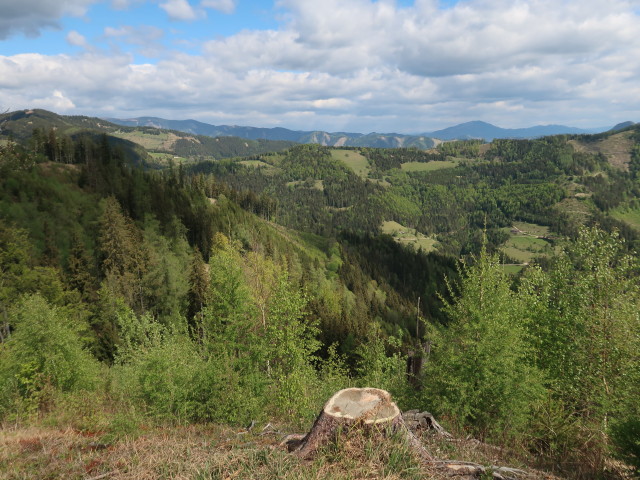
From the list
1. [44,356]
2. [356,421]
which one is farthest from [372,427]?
[44,356]

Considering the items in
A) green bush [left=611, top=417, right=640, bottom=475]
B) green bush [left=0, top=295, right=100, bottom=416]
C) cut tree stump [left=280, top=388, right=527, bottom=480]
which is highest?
cut tree stump [left=280, top=388, right=527, bottom=480]

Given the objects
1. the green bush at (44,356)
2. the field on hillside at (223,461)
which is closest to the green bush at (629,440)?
the field on hillside at (223,461)

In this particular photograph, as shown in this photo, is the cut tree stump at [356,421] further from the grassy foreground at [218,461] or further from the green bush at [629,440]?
the green bush at [629,440]

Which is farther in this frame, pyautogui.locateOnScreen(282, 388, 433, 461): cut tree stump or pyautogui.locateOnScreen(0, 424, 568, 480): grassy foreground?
pyautogui.locateOnScreen(282, 388, 433, 461): cut tree stump

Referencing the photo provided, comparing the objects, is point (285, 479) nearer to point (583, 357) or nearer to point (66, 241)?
point (583, 357)

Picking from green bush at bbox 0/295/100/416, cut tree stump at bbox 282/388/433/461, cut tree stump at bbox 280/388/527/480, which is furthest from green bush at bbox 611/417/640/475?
green bush at bbox 0/295/100/416

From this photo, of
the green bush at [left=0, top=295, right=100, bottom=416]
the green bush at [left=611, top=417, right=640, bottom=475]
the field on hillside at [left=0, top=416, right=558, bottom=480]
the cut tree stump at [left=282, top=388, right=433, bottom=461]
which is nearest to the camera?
the field on hillside at [left=0, top=416, right=558, bottom=480]

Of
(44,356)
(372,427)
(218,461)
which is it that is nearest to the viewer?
(218,461)

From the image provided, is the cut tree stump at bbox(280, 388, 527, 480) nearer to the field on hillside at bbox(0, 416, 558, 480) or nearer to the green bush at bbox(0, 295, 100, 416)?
the field on hillside at bbox(0, 416, 558, 480)

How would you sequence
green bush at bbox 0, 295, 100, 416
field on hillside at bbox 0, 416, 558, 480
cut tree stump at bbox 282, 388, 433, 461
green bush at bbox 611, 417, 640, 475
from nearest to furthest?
field on hillside at bbox 0, 416, 558, 480
cut tree stump at bbox 282, 388, 433, 461
green bush at bbox 611, 417, 640, 475
green bush at bbox 0, 295, 100, 416

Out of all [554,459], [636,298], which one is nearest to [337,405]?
[554,459]

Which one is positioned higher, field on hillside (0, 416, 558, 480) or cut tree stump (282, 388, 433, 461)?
cut tree stump (282, 388, 433, 461)

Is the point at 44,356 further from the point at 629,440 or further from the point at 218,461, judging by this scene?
the point at 629,440

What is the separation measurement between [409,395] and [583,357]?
28.2 feet
